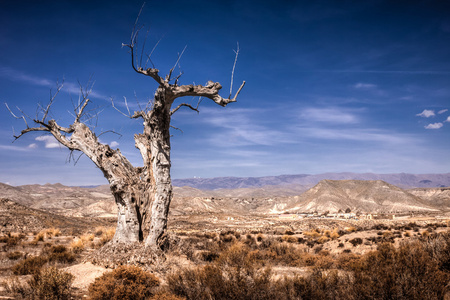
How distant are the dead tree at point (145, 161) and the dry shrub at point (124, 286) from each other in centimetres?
260

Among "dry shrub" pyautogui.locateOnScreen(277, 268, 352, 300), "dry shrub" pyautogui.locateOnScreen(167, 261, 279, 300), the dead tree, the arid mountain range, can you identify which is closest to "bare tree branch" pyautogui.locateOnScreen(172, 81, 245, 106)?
the dead tree

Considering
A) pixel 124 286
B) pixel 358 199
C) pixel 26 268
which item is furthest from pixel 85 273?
pixel 358 199

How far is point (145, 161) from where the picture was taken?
9898 millimetres

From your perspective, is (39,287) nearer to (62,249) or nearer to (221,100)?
(221,100)

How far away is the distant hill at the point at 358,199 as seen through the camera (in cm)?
7512

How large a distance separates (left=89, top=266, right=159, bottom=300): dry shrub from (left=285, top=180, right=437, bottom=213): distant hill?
73.3 metres

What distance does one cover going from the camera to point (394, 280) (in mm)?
4840

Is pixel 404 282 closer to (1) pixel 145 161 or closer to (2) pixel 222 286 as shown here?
(2) pixel 222 286

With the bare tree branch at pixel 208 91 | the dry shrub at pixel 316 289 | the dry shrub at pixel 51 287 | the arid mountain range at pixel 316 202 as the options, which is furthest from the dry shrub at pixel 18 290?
the arid mountain range at pixel 316 202

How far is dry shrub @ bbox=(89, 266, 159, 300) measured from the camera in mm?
5160

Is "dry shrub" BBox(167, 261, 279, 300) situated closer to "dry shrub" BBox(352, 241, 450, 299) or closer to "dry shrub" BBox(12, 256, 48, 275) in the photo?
"dry shrub" BBox(352, 241, 450, 299)

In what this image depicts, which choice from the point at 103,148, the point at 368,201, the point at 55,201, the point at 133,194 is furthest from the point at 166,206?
the point at 368,201

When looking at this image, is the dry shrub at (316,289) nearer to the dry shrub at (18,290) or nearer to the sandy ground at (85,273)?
the sandy ground at (85,273)

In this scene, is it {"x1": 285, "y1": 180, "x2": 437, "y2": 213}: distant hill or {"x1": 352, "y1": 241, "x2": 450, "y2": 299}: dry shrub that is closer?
{"x1": 352, "y1": 241, "x2": 450, "y2": 299}: dry shrub
